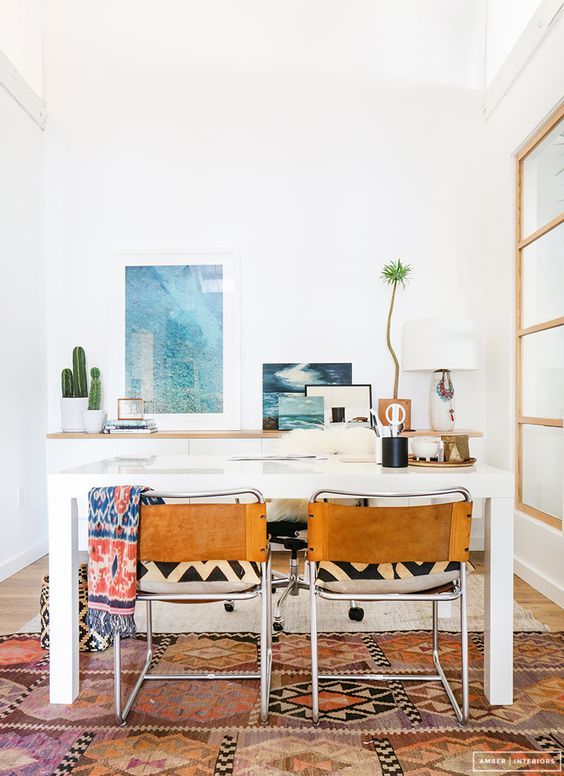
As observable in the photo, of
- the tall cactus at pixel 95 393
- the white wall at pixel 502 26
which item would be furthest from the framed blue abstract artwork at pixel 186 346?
the white wall at pixel 502 26

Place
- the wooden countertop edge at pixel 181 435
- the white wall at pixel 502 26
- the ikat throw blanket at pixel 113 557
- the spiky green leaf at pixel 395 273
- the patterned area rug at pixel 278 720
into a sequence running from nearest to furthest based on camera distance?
the patterned area rug at pixel 278 720
the ikat throw blanket at pixel 113 557
the white wall at pixel 502 26
the wooden countertop edge at pixel 181 435
the spiky green leaf at pixel 395 273

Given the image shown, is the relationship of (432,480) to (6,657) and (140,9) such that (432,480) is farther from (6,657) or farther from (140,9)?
(140,9)

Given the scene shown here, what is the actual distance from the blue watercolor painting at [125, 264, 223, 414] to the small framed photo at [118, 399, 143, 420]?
0.12 meters

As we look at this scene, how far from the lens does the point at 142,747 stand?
1.84 m

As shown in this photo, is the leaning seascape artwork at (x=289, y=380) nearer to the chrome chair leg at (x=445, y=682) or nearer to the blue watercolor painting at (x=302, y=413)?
the blue watercolor painting at (x=302, y=413)

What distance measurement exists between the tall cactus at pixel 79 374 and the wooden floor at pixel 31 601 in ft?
3.89

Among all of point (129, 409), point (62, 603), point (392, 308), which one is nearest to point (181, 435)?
point (129, 409)

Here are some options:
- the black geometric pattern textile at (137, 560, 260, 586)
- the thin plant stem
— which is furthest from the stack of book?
the black geometric pattern textile at (137, 560, 260, 586)

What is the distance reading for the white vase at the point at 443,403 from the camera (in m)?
4.21

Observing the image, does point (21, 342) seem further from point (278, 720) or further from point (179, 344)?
point (278, 720)

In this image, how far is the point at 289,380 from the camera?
453 cm

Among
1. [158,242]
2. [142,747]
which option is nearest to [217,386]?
[158,242]

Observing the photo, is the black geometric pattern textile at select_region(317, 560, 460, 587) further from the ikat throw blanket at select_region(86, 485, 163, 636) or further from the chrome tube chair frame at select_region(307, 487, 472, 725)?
the ikat throw blanket at select_region(86, 485, 163, 636)

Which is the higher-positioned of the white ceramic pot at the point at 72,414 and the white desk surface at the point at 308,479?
the white ceramic pot at the point at 72,414
